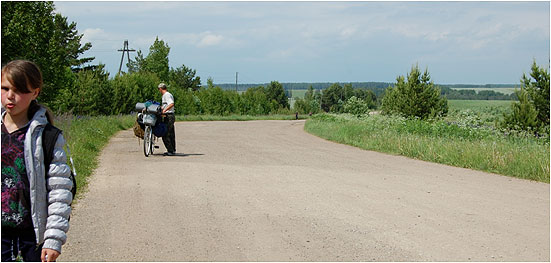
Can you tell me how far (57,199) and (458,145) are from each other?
14455mm

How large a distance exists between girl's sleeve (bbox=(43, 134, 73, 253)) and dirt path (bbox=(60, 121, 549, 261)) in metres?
2.69

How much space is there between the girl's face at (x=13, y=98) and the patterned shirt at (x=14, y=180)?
0.36ft

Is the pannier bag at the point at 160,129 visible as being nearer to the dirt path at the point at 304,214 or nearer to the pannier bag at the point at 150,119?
the pannier bag at the point at 150,119

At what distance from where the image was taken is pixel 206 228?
759 centimetres

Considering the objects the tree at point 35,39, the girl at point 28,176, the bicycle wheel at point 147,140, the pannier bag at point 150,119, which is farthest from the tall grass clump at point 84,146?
the girl at point 28,176

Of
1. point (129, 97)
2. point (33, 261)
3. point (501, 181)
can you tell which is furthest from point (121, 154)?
point (129, 97)

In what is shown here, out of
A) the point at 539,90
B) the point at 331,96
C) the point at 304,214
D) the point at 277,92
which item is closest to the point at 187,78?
the point at 277,92

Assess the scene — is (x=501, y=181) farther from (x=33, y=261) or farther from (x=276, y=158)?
(x=33, y=261)

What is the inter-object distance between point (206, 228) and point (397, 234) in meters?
2.13

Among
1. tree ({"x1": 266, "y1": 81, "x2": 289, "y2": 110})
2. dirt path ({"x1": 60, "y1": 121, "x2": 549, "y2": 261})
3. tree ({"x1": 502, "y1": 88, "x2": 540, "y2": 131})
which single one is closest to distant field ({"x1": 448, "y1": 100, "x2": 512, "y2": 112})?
tree ({"x1": 502, "y1": 88, "x2": 540, "y2": 131})

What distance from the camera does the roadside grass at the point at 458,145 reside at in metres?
13.7

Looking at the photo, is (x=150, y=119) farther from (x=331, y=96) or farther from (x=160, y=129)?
(x=331, y=96)

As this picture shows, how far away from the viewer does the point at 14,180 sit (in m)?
3.58

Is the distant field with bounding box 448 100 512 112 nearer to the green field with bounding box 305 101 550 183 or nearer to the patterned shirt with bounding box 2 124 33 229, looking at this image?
the green field with bounding box 305 101 550 183
